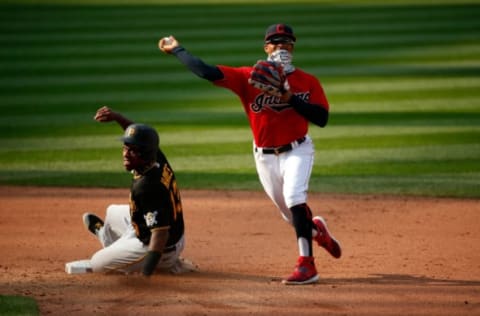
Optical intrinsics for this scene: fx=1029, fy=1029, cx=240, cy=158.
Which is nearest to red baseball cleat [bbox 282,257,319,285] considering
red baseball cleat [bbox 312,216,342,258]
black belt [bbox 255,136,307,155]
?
red baseball cleat [bbox 312,216,342,258]

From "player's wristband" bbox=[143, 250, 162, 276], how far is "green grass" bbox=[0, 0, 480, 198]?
4.04 meters

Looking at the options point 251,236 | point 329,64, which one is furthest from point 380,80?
point 251,236

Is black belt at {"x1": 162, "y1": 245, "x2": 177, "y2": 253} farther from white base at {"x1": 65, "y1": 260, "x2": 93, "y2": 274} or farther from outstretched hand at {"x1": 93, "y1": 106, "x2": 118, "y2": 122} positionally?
outstretched hand at {"x1": 93, "y1": 106, "x2": 118, "y2": 122}

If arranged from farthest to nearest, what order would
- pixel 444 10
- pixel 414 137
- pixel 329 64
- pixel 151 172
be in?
pixel 444 10 → pixel 329 64 → pixel 414 137 → pixel 151 172

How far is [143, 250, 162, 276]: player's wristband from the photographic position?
22.4ft

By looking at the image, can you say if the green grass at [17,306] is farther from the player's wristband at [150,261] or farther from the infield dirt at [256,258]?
the player's wristband at [150,261]

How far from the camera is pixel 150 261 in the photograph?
687 cm

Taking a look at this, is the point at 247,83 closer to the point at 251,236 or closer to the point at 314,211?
the point at 251,236

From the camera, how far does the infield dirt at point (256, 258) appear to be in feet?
21.9

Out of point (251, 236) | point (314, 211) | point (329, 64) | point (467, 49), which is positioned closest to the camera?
point (251, 236)

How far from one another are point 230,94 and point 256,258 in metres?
8.05

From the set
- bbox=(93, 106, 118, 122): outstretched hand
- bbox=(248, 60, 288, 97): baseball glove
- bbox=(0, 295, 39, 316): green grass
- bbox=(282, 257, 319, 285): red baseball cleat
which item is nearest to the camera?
bbox=(0, 295, 39, 316): green grass

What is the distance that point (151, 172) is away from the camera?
711 centimetres

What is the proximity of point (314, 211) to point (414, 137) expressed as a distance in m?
3.47
